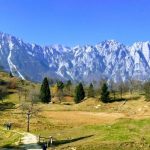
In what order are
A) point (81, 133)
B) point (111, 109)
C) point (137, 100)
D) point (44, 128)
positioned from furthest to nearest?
point (137, 100) < point (111, 109) < point (44, 128) < point (81, 133)

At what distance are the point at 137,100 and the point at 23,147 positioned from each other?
118673 millimetres

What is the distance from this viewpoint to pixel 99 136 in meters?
67.8

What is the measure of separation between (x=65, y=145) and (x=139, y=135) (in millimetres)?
11500

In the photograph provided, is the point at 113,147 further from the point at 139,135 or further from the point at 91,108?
the point at 91,108

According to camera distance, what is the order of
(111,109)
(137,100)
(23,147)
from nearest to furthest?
(23,147) < (111,109) < (137,100)

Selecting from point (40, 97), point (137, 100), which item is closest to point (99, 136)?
point (137, 100)

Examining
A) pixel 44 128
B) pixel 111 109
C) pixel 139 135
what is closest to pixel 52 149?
pixel 139 135

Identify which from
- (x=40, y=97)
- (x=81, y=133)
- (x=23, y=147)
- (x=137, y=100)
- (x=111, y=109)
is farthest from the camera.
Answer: (x=40, y=97)

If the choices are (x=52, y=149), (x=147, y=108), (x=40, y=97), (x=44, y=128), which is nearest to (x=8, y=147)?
(x=52, y=149)

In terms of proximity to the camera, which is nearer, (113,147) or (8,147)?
(113,147)

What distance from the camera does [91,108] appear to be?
16862 cm

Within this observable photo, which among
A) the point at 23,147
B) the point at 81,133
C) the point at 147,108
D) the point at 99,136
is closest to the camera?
the point at 23,147

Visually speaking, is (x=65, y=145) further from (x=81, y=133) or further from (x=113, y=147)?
(x=81, y=133)

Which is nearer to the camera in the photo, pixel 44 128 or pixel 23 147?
pixel 23 147
